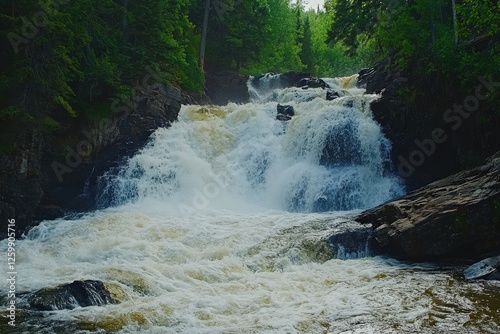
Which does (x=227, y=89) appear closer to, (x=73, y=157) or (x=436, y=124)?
(x=73, y=157)

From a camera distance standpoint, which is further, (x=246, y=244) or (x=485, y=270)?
(x=246, y=244)

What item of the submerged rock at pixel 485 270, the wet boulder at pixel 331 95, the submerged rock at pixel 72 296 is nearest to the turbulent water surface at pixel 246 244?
the submerged rock at pixel 72 296

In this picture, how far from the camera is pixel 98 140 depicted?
1881cm

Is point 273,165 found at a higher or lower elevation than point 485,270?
higher

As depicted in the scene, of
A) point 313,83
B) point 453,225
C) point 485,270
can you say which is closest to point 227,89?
point 313,83

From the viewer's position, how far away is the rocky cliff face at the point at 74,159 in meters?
15.0

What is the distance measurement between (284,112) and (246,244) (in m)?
11.4

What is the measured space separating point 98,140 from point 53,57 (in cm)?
503

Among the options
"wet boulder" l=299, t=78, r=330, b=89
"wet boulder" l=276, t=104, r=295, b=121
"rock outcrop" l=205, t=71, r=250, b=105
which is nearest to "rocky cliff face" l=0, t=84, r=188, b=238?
"wet boulder" l=276, t=104, r=295, b=121

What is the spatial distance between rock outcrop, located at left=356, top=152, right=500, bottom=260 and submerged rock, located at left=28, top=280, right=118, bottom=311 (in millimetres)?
7173

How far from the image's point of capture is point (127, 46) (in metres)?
21.1

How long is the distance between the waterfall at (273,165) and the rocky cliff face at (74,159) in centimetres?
81

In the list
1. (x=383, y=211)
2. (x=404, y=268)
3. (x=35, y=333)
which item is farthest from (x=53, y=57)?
(x=404, y=268)

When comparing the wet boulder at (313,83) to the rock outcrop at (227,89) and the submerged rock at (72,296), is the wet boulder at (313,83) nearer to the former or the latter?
the rock outcrop at (227,89)
